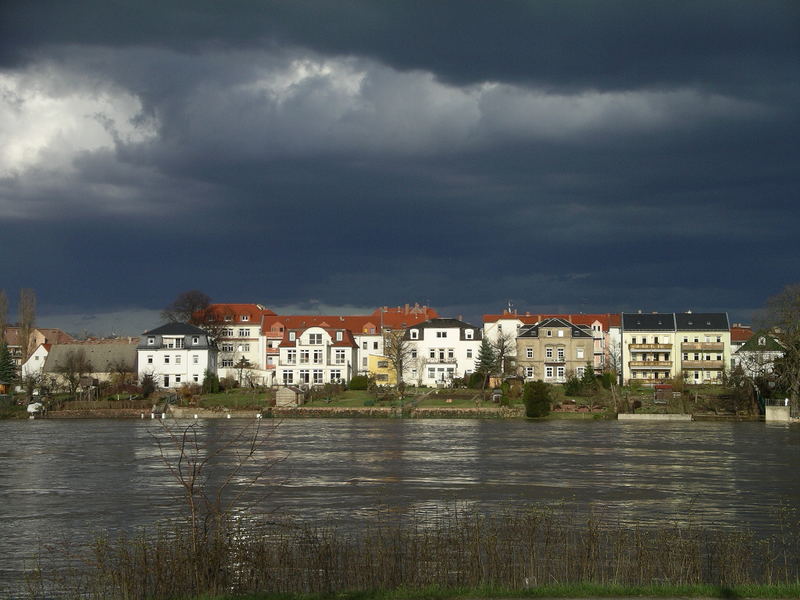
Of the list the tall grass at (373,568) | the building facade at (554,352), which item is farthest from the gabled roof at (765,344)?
the tall grass at (373,568)

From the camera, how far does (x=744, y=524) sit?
79.5ft

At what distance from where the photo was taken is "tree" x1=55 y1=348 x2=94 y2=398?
307ft

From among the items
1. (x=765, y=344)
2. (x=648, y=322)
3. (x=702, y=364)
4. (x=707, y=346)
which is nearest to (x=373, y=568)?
(x=765, y=344)

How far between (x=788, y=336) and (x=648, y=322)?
34998 millimetres

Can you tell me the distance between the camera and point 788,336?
75.4 meters

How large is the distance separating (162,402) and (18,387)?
22544 mm

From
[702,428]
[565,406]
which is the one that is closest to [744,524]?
[702,428]

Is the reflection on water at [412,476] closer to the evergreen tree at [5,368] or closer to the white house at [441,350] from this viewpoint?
the white house at [441,350]

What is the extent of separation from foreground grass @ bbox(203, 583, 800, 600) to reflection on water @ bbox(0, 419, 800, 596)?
4.54m

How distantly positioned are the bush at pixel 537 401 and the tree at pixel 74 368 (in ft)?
147

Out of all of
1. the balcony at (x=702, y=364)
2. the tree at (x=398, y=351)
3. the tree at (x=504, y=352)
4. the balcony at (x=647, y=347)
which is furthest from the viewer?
the balcony at (x=647, y=347)

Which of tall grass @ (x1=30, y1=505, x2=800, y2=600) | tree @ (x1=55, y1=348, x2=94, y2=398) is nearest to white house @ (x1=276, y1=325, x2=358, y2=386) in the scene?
tree @ (x1=55, y1=348, x2=94, y2=398)

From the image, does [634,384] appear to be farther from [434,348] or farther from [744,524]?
[744,524]

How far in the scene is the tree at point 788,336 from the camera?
2960 inches
